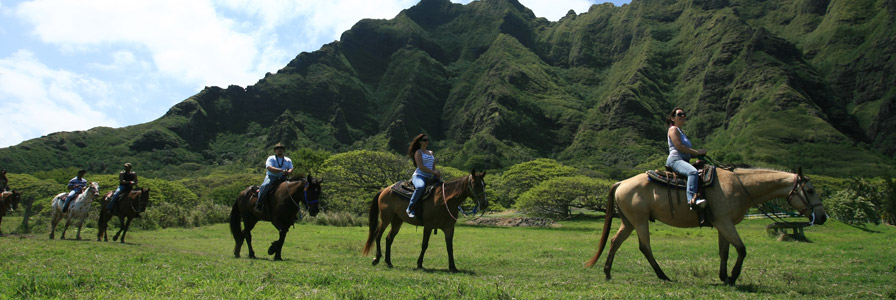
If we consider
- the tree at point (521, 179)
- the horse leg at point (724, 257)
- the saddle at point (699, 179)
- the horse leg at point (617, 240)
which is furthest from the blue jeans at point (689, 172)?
the tree at point (521, 179)

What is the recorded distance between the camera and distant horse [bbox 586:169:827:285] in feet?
25.9

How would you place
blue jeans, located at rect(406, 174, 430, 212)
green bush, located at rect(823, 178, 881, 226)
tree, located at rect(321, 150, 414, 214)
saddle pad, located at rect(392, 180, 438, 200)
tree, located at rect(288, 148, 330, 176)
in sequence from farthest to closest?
1. tree, located at rect(288, 148, 330, 176)
2. tree, located at rect(321, 150, 414, 214)
3. green bush, located at rect(823, 178, 881, 226)
4. saddle pad, located at rect(392, 180, 438, 200)
5. blue jeans, located at rect(406, 174, 430, 212)

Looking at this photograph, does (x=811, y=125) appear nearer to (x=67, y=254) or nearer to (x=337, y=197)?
(x=337, y=197)

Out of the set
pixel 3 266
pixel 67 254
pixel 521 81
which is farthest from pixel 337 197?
pixel 521 81

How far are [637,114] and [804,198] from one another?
16319 centimetres

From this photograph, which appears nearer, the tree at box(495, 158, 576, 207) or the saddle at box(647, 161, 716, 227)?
the saddle at box(647, 161, 716, 227)

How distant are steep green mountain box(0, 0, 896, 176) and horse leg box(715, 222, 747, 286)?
11239 cm

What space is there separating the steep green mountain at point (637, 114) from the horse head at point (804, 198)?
4403 inches

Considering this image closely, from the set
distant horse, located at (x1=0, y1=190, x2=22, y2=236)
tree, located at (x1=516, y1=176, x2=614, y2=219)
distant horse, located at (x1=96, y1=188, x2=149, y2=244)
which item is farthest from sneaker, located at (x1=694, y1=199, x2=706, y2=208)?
tree, located at (x1=516, y1=176, x2=614, y2=219)

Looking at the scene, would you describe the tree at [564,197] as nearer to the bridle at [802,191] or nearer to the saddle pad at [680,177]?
the saddle pad at [680,177]

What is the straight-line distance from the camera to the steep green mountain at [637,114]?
411ft

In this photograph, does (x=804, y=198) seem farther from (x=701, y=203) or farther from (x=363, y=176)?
(x=363, y=176)

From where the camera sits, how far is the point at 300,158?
228 feet

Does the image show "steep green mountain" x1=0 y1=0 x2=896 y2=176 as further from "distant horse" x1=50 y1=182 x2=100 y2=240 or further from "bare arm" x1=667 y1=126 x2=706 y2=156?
"bare arm" x1=667 y1=126 x2=706 y2=156
